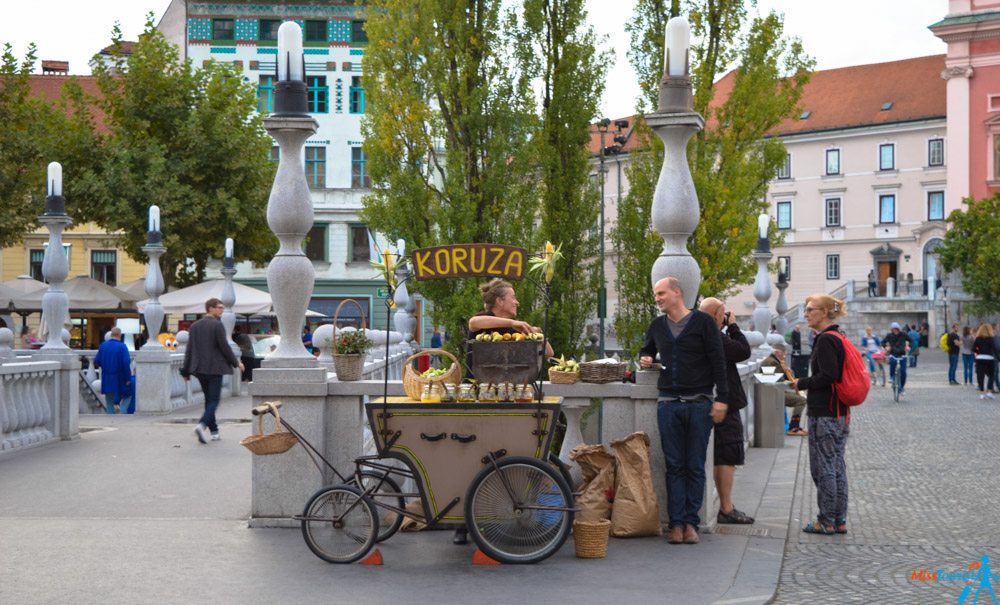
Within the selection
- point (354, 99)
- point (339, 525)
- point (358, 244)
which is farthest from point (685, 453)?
point (354, 99)

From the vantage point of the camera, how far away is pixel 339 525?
308 inches

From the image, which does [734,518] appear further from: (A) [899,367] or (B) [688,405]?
(A) [899,367]

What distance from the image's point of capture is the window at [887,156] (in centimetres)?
7700

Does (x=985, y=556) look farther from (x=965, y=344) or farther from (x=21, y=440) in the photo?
(x=965, y=344)

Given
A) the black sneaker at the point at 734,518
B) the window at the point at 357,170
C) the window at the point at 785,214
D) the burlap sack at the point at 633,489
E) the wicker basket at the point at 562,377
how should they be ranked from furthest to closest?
the window at the point at 785,214
the window at the point at 357,170
the black sneaker at the point at 734,518
the wicker basket at the point at 562,377
the burlap sack at the point at 633,489

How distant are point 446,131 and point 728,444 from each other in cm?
675

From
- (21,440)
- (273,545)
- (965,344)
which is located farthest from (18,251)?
(273,545)

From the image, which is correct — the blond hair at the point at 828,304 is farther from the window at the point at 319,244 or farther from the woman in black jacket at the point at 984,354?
the window at the point at 319,244

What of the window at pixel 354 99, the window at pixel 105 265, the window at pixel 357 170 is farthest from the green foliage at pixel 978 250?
the window at pixel 105 265

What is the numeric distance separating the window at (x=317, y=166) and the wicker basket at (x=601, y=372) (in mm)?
47924

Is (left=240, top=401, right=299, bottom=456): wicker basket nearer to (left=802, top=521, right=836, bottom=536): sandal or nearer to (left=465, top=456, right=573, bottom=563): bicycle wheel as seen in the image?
(left=465, top=456, right=573, bottom=563): bicycle wheel

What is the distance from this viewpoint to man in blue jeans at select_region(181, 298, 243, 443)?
51.3 ft

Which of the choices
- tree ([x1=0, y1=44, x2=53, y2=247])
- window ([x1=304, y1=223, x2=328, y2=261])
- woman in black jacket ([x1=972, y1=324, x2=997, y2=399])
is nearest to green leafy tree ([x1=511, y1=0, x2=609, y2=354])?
woman in black jacket ([x1=972, y1=324, x2=997, y2=399])

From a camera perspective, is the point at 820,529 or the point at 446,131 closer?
the point at 820,529
